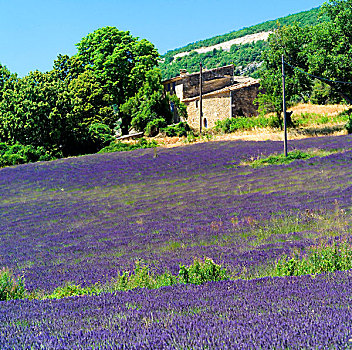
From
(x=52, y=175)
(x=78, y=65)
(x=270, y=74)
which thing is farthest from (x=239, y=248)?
(x=78, y=65)

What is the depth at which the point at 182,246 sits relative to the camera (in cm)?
1006

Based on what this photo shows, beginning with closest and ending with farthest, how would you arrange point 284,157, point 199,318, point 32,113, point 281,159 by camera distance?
point 199,318 < point 281,159 < point 284,157 < point 32,113

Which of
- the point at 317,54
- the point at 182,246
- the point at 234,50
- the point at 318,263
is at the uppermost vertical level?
the point at 234,50

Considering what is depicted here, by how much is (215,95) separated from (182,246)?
4676 centimetres

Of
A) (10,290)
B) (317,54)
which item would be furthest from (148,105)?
(10,290)

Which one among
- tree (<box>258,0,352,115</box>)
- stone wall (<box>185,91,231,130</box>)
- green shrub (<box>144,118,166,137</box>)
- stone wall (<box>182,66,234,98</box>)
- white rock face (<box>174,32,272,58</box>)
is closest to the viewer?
tree (<box>258,0,352,115</box>)

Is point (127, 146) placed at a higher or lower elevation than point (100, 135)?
lower

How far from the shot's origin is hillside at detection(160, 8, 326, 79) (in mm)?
126431

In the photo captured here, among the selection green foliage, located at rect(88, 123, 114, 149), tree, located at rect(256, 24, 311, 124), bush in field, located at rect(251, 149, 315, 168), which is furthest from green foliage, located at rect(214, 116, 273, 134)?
bush in field, located at rect(251, 149, 315, 168)

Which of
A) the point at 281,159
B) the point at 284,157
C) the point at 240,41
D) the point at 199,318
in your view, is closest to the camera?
the point at 199,318

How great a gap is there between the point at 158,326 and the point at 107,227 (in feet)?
33.8

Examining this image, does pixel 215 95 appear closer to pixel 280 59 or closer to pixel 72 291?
pixel 280 59

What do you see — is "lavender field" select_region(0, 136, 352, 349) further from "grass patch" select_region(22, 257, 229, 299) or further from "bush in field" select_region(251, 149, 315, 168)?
"bush in field" select_region(251, 149, 315, 168)

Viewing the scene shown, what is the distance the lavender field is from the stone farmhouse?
82.3 feet
